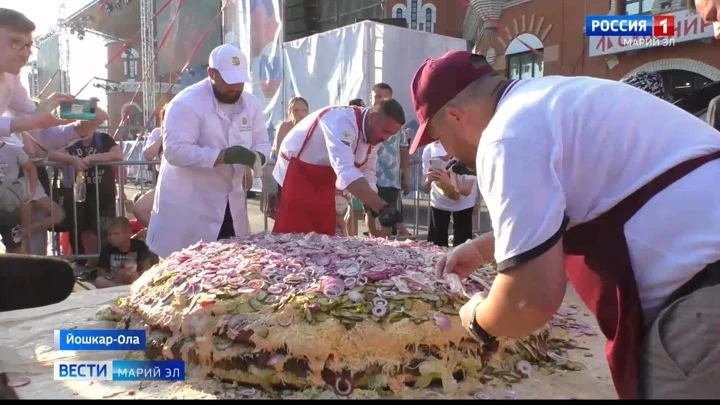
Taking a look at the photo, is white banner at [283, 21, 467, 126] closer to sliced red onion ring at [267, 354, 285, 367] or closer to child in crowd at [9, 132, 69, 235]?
child in crowd at [9, 132, 69, 235]

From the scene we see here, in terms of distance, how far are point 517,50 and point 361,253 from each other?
1299 centimetres

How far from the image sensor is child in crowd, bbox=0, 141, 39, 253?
4.48 metres

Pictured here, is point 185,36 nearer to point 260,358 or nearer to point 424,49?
point 424,49

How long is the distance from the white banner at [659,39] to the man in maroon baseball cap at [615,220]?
10088mm

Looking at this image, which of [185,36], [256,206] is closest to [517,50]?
[256,206]

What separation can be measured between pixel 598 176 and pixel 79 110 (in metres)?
3.14

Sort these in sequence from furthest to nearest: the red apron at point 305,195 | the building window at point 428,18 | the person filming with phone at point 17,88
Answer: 1. the building window at point 428,18
2. the red apron at point 305,195
3. the person filming with phone at point 17,88

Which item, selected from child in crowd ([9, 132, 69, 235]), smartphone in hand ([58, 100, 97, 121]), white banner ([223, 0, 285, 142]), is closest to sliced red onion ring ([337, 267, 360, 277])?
smartphone in hand ([58, 100, 97, 121])

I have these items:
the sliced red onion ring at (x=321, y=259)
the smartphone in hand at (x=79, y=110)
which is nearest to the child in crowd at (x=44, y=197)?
the smartphone in hand at (x=79, y=110)

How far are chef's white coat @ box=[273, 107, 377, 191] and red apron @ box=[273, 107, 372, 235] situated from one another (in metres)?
0.03

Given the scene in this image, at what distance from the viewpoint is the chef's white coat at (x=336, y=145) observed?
359 centimetres

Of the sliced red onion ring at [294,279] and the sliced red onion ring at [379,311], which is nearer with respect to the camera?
the sliced red onion ring at [379,311]

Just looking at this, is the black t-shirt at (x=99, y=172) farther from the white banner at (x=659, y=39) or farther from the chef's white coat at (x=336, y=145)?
the white banner at (x=659, y=39)

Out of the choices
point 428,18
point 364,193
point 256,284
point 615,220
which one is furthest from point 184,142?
point 428,18
